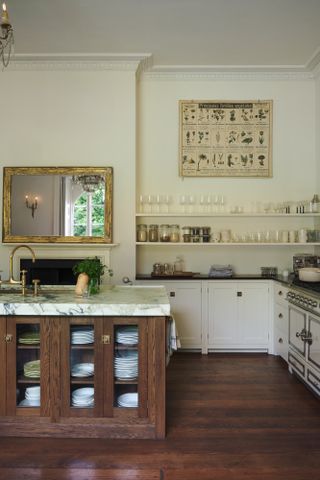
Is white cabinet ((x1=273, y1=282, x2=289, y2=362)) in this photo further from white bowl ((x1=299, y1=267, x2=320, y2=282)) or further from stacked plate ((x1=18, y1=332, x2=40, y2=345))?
stacked plate ((x1=18, y1=332, x2=40, y2=345))

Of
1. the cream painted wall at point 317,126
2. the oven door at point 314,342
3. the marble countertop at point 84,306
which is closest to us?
the marble countertop at point 84,306

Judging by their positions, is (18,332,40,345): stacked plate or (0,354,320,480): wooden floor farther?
(18,332,40,345): stacked plate

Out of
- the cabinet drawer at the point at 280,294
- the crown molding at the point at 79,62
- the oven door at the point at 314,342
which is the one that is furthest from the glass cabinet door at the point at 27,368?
the crown molding at the point at 79,62

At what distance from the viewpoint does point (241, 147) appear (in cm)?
502

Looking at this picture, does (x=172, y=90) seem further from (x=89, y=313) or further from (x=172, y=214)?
(x=89, y=313)

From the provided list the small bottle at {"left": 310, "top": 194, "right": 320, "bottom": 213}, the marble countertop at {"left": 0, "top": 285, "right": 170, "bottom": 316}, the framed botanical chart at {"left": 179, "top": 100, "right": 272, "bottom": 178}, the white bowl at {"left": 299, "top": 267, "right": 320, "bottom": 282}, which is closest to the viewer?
the marble countertop at {"left": 0, "top": 285, "right": 170, "bottom": 316}

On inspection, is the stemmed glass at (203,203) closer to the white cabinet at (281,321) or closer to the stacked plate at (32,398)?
the white cabinet at (281,321)

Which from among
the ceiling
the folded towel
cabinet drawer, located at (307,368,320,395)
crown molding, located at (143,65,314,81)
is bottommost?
cabinet drawer, located at (307,368,320,395)

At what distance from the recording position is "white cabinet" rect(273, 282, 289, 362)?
13.3 feet

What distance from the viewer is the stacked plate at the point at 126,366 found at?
99.5 inches

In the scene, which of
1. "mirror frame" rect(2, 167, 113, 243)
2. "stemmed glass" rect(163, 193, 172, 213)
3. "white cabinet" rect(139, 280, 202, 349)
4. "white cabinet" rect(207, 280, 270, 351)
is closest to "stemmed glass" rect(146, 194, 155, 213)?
"stemmed glass" rect(163, 193, 172, 213)

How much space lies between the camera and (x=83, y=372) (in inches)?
100

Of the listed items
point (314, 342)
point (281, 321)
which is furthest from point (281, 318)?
point (314, 342)

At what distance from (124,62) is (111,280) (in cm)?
262
